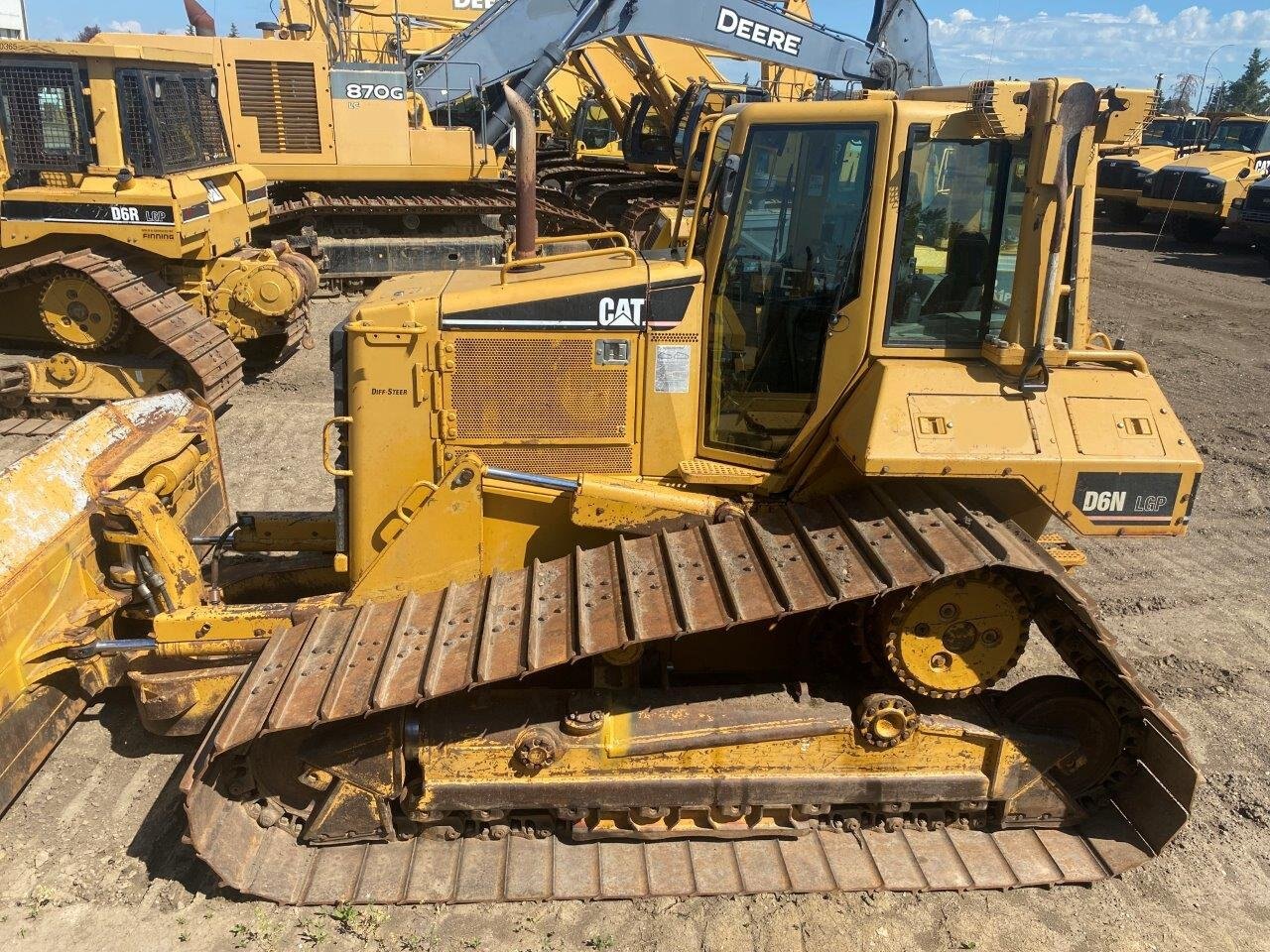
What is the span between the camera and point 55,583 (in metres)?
4.47

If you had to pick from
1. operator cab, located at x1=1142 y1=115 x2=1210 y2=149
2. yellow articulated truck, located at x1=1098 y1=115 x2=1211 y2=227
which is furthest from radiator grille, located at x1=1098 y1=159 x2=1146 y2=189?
operator cab, located at x1=1142 y1=115 x2=1210 y2=149

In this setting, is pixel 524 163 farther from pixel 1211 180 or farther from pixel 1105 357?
pixel 1211 180

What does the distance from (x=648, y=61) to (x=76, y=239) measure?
10583mm

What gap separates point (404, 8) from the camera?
1759cm

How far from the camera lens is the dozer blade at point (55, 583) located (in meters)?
4.17

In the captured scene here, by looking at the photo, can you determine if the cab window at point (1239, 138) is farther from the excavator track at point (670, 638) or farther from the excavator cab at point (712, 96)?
the excavator track at point (670, 638)

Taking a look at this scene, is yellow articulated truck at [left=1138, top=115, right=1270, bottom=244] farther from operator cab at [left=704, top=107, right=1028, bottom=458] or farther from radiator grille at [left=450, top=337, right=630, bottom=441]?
radiator grille at [left=450, top=337, right=630, bottom=441]

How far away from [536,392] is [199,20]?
11.1 metres

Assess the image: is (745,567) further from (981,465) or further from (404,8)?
(404,8)

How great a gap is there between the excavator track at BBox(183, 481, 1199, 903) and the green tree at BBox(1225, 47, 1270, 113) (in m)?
57.2

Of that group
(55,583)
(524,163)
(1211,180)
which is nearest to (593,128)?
(1211,180)

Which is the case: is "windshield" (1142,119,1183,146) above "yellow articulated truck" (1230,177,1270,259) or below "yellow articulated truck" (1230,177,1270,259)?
above

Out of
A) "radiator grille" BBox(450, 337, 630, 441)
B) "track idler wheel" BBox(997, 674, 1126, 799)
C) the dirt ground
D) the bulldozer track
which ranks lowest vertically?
the dirt ground

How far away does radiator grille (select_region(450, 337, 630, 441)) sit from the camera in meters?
4.30
